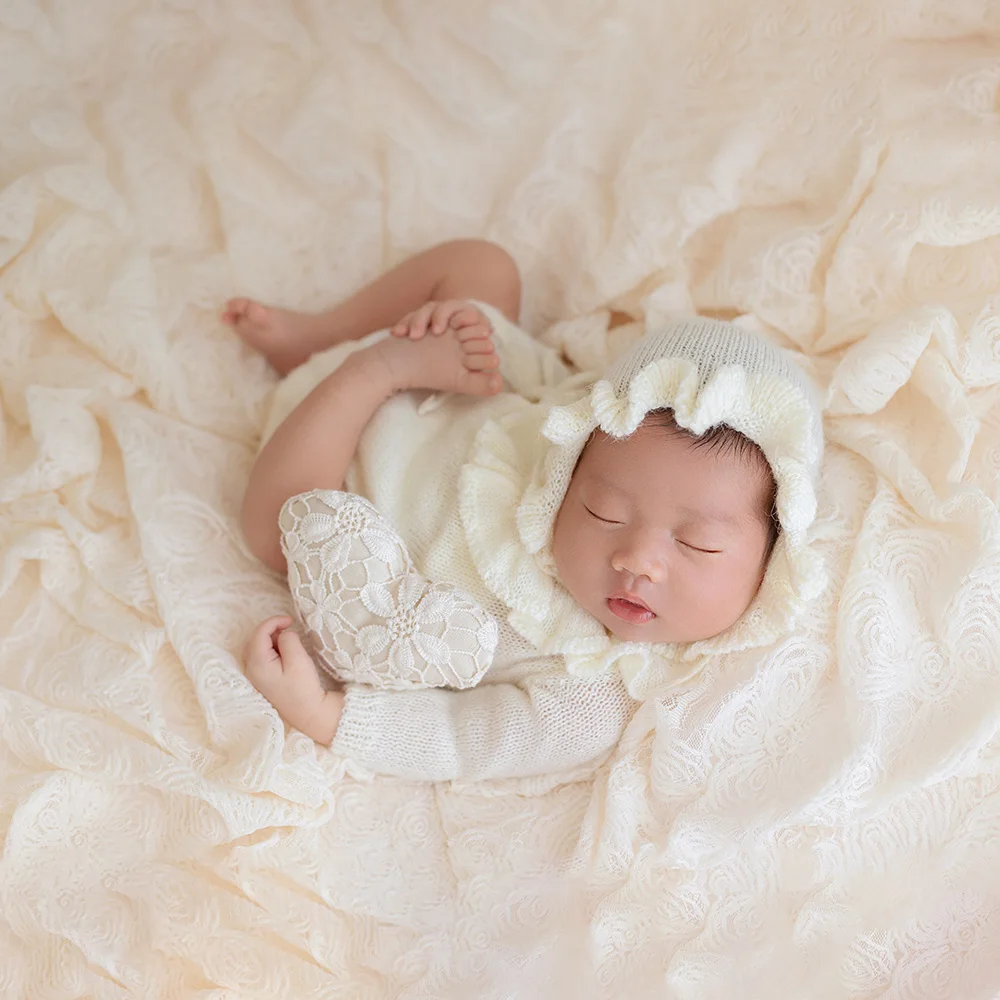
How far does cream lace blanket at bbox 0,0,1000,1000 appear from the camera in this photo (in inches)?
59.0

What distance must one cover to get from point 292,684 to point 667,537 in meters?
0.59

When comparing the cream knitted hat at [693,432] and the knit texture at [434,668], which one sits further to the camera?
the knit texture at [434,668]

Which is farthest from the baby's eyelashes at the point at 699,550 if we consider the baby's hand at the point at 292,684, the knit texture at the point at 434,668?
the baby's hand at the point at 292,684

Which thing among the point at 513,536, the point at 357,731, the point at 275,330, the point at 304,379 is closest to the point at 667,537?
the point at 513,536

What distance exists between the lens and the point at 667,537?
153 centimetres

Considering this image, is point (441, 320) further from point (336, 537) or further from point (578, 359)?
point (336, 537)

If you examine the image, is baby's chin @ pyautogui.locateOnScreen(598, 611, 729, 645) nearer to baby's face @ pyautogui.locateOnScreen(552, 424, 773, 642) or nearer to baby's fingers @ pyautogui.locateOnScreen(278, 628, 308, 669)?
baby's face @ pyautogui.locateOnScreen(552, 424, 773, 642)

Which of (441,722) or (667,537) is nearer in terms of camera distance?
(667,537)

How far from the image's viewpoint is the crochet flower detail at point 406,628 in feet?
5.29

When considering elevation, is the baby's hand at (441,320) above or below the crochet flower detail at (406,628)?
above

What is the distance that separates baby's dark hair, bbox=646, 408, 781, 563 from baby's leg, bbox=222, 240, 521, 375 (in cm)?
51

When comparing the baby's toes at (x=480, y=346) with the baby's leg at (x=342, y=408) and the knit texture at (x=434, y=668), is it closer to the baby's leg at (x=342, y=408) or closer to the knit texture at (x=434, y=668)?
the baby's leg at (x=342, y=408)

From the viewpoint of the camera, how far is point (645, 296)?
1.93 meters

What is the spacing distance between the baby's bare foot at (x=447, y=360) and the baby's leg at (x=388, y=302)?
0.50 ft
